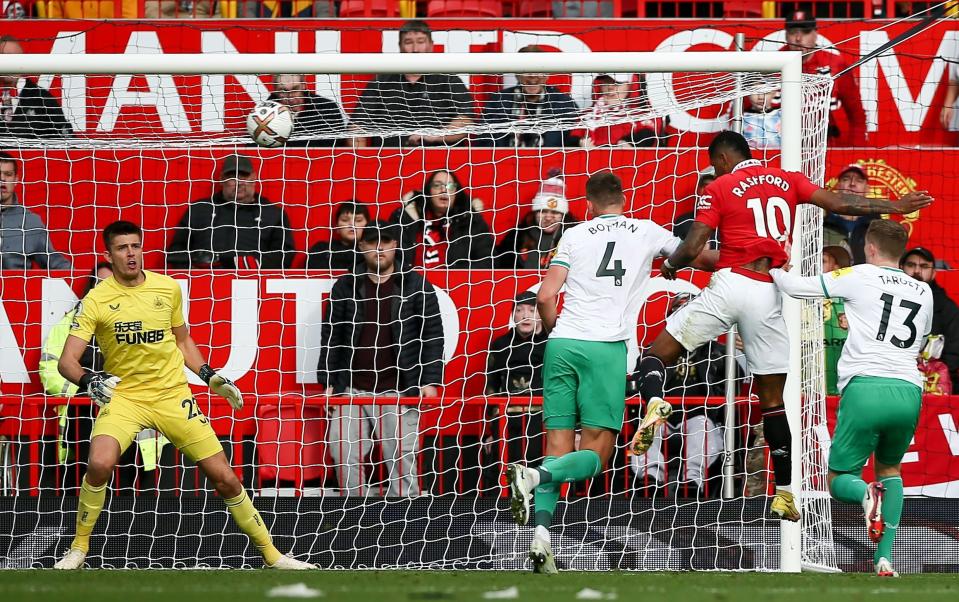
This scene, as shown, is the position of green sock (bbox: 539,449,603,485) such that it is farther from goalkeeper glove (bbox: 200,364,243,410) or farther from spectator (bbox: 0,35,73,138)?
spectator (bbox: 0,35,73,138)

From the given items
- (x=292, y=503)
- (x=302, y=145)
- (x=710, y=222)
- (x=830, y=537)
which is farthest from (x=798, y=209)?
(x=302, y=145)

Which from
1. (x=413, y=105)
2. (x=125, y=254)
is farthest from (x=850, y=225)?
(x=125, y=254)

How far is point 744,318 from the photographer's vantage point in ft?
22.2

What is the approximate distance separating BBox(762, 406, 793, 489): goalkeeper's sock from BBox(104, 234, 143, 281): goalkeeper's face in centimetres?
386

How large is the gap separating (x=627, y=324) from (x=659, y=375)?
0.35m

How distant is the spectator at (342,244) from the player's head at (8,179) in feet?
7.99

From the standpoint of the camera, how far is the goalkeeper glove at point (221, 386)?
725 cm

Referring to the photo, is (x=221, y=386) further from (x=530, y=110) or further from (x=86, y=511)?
(x=530, y=110)

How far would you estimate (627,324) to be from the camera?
21.7 feet

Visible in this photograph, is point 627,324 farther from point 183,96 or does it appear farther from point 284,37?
point 284,37

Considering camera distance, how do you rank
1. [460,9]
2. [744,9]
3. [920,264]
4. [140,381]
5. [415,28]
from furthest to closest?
1. [744,9]
2. [460,9]
3. [415,28]
4. [920,264]
5. [140,381]

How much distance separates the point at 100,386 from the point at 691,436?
4.21 metres

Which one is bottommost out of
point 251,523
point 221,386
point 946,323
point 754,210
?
point 251,523

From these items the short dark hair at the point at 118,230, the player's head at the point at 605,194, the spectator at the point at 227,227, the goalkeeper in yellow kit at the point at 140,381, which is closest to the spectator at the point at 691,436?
the player's head at the point at 605,194
